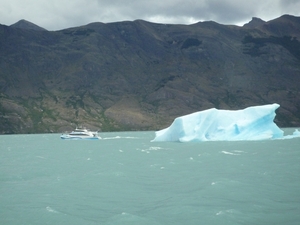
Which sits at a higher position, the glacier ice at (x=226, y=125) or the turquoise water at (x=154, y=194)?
the glacier ice at (x=226, y=125)

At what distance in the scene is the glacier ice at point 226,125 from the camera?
78312mm

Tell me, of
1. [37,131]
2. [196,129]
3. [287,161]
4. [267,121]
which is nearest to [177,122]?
[196,129]

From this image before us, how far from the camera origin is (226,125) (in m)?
80.4

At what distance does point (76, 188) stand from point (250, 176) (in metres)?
14.9

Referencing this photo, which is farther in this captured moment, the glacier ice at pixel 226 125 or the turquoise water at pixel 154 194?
the glacier ice at pixel 226 125

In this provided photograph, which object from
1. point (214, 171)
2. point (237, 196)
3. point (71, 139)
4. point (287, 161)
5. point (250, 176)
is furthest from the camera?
point (71, 139)

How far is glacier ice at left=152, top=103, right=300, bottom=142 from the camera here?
7831cm

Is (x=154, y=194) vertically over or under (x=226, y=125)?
under

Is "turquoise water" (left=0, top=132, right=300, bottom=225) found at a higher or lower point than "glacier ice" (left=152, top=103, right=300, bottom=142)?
lower

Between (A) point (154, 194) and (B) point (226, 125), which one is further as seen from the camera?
(B) point (226, 125)

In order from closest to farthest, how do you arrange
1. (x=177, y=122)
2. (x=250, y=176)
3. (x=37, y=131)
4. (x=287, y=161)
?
(x=250, y=176)
(x=287, y=161)
(x=177, y=122)
(x=37, y=131)

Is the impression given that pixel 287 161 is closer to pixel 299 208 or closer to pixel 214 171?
pixel 214 171

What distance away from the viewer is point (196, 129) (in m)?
78.5

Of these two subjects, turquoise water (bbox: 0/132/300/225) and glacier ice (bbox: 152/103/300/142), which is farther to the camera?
glacier ice (bbox: 152/103/300/142)
